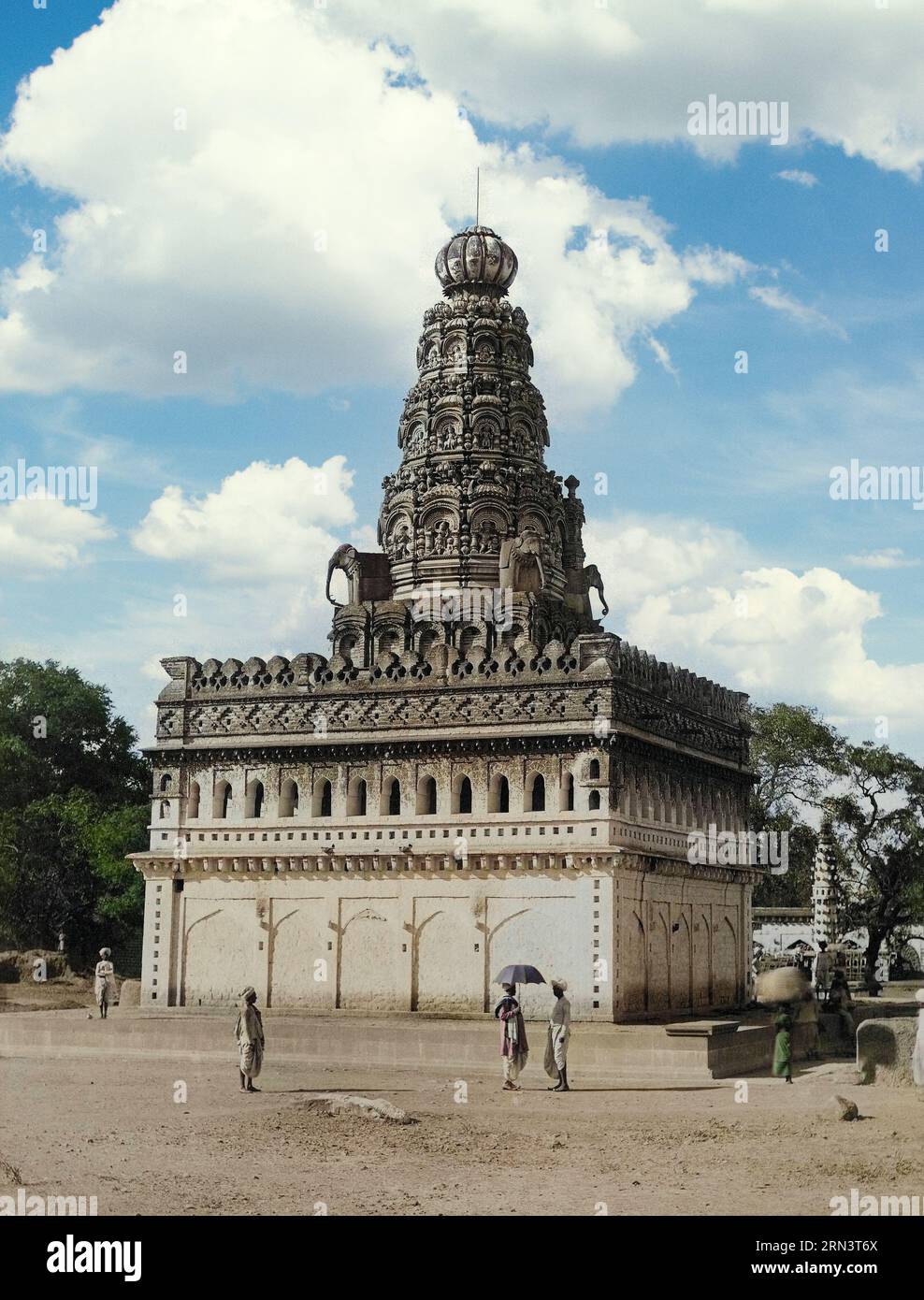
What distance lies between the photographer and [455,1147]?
808 inches

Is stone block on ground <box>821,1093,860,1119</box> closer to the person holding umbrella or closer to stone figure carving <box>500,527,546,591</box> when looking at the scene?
the person holding umbrella

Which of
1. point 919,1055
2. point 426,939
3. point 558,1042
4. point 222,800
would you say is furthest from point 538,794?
point 919,1055

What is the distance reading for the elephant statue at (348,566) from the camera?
4412 centimetres

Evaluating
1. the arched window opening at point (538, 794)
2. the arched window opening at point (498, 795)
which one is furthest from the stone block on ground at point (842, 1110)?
the arched window opening at point (498, 795)

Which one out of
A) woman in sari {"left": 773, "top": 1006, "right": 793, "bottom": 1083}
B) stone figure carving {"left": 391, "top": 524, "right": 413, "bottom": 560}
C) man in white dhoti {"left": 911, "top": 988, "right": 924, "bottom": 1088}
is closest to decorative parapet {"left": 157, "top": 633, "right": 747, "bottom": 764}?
stone figure carving {"left": 391, "top": 524, "right": 413, "bottom": 560}

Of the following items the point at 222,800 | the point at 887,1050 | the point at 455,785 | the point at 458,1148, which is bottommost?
the point at 458,1148

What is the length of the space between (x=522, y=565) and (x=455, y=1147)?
23.3 meters

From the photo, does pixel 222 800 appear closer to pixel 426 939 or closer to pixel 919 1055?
pixel 426 939

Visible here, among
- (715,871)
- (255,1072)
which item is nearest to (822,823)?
(715,871)

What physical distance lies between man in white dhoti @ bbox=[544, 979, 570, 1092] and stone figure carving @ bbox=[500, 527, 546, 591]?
16.6 m

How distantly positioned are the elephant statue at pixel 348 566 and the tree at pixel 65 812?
18.7m

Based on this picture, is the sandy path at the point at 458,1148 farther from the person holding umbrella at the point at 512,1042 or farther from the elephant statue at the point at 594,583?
the elephant statue at the point at 594,583
